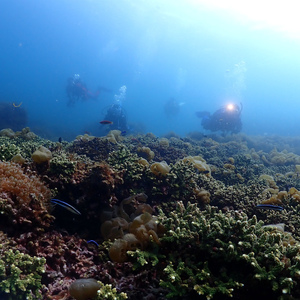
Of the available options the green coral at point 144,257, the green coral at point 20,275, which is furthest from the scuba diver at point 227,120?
the green coral at point 20,275

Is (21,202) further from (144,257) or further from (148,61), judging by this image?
(148,61)

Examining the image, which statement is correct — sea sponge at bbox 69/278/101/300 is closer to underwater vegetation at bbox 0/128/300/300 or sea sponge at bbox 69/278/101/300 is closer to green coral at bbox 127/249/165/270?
underwater vegetation at bbox 0/128/300/300

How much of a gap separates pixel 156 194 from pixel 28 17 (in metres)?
142

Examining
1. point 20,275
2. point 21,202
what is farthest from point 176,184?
point 20,275

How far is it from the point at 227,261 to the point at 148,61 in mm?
173419

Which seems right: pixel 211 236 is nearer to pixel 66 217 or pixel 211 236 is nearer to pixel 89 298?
pixel 89 298

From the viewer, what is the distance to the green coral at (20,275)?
2.19 m

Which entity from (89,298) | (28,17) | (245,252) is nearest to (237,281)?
(245,252)

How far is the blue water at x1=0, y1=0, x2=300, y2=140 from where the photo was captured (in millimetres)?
63312

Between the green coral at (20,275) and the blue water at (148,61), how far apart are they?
58.6 m

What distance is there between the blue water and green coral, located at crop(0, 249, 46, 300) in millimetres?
58555

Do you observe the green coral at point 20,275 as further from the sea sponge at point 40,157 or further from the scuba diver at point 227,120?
the scuba diver at point 227,120

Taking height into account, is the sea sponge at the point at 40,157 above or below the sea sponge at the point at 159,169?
above

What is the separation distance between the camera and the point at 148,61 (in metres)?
160
